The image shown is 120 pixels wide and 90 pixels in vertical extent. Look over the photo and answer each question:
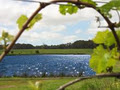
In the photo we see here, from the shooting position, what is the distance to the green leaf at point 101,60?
47cm

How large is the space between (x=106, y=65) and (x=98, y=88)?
359 inches

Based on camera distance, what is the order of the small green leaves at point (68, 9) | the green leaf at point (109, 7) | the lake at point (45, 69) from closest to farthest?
the green leaf at point (109, 7)
the small green leaves at point (68, 9)
the lake at point (45, 69)

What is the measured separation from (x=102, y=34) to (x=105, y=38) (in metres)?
0.01

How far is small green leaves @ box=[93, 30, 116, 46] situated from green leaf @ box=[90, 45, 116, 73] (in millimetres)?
12

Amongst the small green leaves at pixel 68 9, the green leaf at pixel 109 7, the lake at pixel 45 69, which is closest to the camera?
the green leaf at pixel 109 7

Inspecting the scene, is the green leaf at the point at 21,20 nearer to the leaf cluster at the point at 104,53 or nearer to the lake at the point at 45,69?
the leaf cluster at the point at 104,53

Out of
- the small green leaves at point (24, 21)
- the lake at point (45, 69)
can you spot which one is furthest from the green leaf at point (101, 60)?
the lake at point (45, 69)

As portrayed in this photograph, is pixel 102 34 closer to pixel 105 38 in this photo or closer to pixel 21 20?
pixel 105 38

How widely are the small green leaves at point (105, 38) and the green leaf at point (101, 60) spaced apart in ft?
0.04

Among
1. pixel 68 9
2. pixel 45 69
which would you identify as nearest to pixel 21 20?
pixel 68 9

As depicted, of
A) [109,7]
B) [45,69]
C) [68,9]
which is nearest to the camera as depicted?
[109,7]

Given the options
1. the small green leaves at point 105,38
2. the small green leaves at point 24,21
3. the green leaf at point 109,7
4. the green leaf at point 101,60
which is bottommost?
the green leaf at point 101,60

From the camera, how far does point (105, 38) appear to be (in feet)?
1.69

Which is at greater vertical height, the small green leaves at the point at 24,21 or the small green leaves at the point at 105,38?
the small green leaves at the point at 24,21
